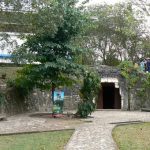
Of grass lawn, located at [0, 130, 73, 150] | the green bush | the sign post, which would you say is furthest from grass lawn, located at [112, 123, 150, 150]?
the sign post

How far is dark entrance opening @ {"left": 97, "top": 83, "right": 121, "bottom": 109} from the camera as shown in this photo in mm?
29156

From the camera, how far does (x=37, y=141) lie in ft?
38.4

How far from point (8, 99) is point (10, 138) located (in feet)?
26.1

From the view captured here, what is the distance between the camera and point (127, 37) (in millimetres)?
35125

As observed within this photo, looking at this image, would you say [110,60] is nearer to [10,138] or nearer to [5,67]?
[5,67]

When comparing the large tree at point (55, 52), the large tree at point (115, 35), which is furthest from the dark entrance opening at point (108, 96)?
the large tree at point (55, 52)

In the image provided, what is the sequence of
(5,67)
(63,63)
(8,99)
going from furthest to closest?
(5,67) → (8,99) → (63,63)

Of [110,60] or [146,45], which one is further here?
[110,60]

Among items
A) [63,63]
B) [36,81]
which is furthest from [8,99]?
[63,63]

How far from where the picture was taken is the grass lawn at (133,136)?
1073 centimetres

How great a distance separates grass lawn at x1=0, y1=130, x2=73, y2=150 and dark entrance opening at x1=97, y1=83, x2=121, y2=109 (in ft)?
51.7

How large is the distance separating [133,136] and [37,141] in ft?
10.2

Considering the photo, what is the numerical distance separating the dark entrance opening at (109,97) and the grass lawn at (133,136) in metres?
12.6

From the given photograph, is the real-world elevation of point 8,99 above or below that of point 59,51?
below
